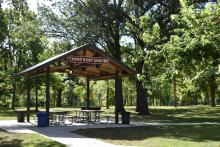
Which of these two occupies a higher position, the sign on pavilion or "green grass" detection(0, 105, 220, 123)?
the sign on pavilion

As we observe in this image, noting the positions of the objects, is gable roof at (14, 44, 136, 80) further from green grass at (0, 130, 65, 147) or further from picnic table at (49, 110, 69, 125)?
green grass at (0, 130, 65, 147)

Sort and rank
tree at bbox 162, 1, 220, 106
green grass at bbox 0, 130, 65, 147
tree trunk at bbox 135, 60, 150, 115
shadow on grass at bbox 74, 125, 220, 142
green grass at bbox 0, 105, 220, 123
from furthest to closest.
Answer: tree trunk at bbox 135, 60, 150, 115
green grass at bbox 0, 105, 220, 123
shadow on grass at bbox 74, 125, 220, 142
green grass at bbox 0, 130, 65, 147
tree at bbox 162, 1, 220, 106

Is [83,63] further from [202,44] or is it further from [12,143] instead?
[202,44]

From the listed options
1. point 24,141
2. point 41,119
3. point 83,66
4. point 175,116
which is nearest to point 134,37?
point 175,116

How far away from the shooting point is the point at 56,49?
4044 cm

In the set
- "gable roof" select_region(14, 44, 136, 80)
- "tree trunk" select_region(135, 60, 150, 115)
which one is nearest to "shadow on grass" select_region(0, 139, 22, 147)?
"gable roof" select_region(14, 44, 136, 80)

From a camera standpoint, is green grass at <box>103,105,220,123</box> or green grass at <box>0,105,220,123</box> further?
green grass at <box>0,105,220,123</box>

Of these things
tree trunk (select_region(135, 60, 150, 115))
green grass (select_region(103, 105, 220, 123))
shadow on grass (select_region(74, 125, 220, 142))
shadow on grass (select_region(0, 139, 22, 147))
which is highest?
tree trunk (select_region(135, 60, 150, 115))

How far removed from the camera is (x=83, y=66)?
24688mm

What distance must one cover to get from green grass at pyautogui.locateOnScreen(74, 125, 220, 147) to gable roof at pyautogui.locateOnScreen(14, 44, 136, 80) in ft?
14.4

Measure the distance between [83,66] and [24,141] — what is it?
8820 mm

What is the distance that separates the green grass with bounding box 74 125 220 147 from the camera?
15.8m

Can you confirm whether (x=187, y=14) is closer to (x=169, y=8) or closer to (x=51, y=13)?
Answer: (x=169, y=8)

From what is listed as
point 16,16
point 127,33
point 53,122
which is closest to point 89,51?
point 53,122
